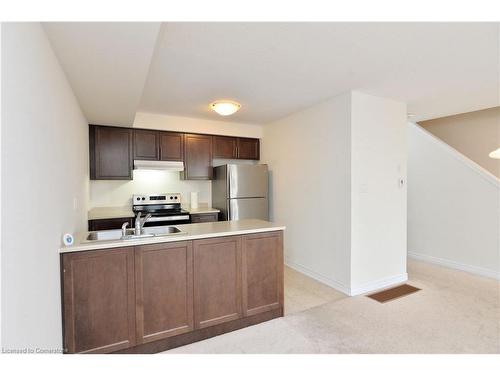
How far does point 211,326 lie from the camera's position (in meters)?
2.20

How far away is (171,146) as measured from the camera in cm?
415

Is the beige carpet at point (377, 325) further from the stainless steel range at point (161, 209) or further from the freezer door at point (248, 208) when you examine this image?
the stainless steel range at point (161, 209)

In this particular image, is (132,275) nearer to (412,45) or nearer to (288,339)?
(288,339)

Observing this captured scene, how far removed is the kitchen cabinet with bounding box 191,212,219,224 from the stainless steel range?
0.08 m

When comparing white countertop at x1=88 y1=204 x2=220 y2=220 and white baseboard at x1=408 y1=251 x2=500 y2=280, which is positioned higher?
white countertop at x1=88 y1=204 x2=220 y2=220

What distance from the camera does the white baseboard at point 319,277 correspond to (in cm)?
315

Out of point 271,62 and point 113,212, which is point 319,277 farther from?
point 113,212

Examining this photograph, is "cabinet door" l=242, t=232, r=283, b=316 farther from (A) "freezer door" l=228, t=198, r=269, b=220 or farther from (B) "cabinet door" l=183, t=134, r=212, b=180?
(B) "cabinet door" l=183, t=134, r=212, b=180

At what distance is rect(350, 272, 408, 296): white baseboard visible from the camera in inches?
121

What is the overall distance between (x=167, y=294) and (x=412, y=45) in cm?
269

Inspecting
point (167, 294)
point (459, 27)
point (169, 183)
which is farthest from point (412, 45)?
point (169, 183)

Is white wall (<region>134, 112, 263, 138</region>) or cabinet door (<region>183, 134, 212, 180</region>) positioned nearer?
white wall (<region>134, 112, 263, 138</region>)

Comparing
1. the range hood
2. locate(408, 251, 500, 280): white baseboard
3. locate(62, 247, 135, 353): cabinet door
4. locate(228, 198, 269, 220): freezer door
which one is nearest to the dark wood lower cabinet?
locate(62, 247, 135, 353): cabinet door
